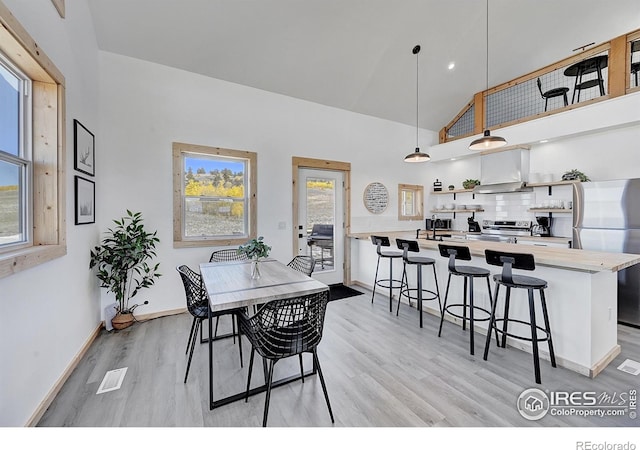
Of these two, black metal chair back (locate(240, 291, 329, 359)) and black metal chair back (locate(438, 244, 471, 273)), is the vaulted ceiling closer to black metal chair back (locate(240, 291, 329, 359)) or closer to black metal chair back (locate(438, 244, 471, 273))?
black metal chair back (locate(438, 244, 471, 273))

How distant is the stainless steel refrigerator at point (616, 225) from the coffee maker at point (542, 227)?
0.82 metres

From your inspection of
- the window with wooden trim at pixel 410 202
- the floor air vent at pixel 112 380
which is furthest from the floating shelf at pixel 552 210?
the floor air vent at pixel 112 380

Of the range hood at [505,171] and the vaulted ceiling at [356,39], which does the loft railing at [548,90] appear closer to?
the vaulted ceiling at [356,39]

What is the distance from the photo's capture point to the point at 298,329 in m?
1.91

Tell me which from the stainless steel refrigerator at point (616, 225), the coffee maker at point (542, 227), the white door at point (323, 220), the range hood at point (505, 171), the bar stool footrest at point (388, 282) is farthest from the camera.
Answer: the range hood at point (505, 171)

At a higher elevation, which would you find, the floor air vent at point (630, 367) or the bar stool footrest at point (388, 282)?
the bar stool footrest at point (388, 282)

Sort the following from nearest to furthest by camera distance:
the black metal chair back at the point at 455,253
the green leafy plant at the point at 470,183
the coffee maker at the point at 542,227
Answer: the black metal chair back at the point at 455,253 → the coffee maker at the point at 542,227 → the green leafy plant at the point at 470,183

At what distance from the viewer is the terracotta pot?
128 inches

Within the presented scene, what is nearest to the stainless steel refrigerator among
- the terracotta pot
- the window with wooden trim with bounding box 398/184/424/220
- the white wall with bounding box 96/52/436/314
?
the window with wooden trim with bounding box 398/184/424/220

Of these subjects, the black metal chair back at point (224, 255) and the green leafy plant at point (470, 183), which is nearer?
the black metal chair back at point (224, 255)

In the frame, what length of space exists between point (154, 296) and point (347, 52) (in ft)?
14.1

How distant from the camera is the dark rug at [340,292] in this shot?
4512 millimetres
